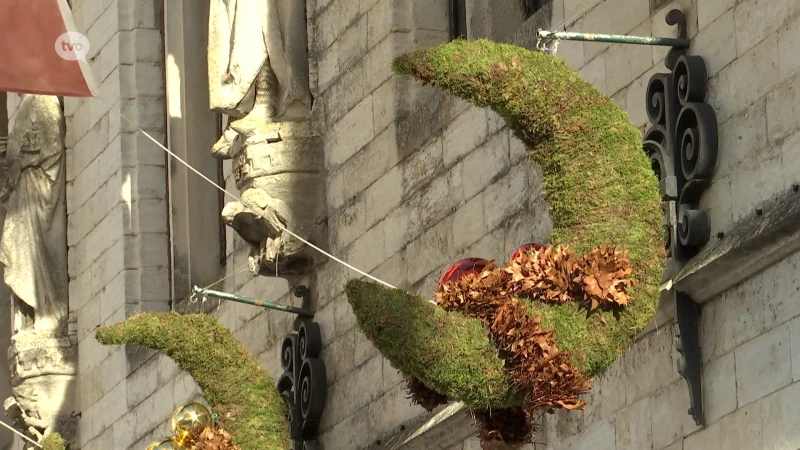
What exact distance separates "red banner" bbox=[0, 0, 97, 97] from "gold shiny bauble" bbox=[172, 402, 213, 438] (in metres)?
1.65

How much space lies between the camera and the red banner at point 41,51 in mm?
11453

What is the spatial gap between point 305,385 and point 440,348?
13.5ft

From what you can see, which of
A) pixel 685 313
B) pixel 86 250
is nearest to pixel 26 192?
pixel 86 250

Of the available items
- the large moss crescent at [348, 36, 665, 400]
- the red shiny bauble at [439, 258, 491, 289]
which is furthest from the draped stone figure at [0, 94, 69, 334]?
the large moss crescent at [348, 36, 665, 400]

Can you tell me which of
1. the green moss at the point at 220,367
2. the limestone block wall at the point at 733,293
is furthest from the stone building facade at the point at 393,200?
the green moss at the point at 220,367

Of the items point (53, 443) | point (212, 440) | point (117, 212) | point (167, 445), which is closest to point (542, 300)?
point (212, 440)

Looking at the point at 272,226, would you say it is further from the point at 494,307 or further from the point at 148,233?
the point at 494,307

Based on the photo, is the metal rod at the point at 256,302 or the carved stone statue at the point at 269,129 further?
the carved stone statue at the point at 269,129

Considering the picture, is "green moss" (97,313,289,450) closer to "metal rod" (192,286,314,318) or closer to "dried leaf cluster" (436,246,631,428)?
"metal rod" (192,286,314,318)

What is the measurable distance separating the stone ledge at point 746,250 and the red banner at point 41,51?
3.72 m

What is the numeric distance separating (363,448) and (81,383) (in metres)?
4.68

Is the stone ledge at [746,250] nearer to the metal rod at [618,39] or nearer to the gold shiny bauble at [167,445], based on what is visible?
the metal rod at [618,39]

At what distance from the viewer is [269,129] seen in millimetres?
12703

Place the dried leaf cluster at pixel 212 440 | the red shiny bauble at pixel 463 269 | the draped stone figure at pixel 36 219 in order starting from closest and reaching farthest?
the red shiny bauble at pixel 463 269, the dried leaf cluster at pixel 212 440, the draped stone figure at pixel 36 219
